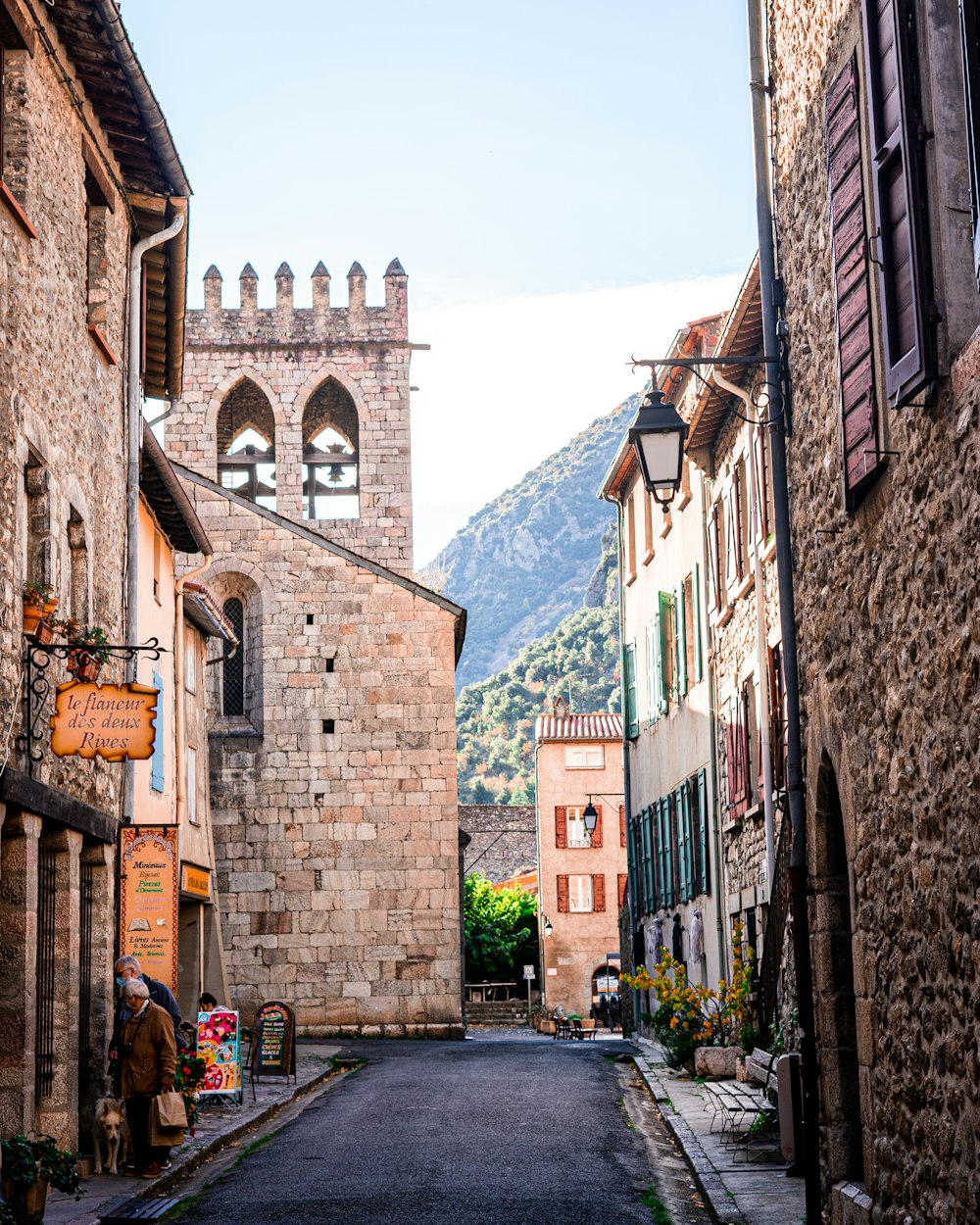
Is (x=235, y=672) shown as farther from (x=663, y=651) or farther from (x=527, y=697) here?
(x=527, y=697)

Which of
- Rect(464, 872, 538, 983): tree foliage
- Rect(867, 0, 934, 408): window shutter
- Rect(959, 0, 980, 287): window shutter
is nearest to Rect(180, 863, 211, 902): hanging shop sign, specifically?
Rect(867, 0, 934, 408): window shutter

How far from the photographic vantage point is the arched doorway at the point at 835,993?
332 inches

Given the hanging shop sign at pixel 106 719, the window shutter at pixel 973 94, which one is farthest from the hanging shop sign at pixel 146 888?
the window shutter at pixel 973 94

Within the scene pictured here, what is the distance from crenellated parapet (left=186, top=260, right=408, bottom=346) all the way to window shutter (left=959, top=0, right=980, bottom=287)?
31204 millimetres

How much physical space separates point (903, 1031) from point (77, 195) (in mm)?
8902

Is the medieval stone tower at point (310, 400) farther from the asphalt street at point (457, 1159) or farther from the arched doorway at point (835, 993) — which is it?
the arched doorway at point (835, 993)

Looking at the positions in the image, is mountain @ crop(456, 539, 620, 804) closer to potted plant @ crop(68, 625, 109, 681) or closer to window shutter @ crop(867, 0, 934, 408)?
potted plant @ crop(68, 625, 109, 681)

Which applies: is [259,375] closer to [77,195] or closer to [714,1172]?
[77,195]

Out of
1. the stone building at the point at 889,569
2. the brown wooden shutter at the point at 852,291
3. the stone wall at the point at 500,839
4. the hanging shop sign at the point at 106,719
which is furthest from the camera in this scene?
the stone wall at the point at 500,839

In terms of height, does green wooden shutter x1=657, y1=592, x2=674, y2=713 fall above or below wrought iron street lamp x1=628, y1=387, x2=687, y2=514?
above

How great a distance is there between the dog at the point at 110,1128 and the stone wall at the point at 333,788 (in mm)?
17209

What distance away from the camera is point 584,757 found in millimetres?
56625

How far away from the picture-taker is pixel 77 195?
42.2 ft

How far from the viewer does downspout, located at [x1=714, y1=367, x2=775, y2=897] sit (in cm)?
1680
